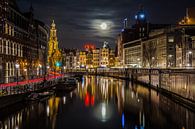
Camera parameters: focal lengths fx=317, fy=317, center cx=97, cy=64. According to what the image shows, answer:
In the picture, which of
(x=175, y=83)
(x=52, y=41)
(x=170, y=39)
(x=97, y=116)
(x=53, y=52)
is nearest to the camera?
(x=97, y=116)

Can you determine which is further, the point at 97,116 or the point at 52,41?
the point at 52,41

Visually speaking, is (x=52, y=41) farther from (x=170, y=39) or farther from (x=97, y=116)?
(x=97, y=116)

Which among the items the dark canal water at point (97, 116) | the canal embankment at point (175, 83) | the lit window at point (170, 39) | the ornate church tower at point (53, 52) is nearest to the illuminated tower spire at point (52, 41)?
the ornate church tower at point (53, 52)

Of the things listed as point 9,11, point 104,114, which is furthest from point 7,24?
point 104,114

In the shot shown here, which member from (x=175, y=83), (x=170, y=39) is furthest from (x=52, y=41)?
(x=175, y=83)

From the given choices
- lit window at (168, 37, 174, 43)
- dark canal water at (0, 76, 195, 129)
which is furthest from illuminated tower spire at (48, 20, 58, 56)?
dark canal water at (0, 76, 195, 129)

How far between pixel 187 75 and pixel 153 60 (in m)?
101

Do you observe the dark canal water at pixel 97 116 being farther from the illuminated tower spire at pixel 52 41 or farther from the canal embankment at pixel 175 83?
the illuminated tower spire at pixel 52 41

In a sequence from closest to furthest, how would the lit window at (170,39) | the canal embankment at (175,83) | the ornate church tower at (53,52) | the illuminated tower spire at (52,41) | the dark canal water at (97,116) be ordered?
1. the dark canal water at (97,116)
2. the canal embankment at (175,83)
3. the ornate church tower at (53,52)
4. the illuminated tower spire at (52,41)
5. the lit window at (170,39)

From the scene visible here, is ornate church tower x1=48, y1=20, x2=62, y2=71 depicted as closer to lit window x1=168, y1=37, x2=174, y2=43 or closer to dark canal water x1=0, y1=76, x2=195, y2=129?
lit window x1=168, y1=37, x2=174, y2=43

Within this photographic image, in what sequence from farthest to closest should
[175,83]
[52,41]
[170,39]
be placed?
[170,39]
[52,41]
[175,83]

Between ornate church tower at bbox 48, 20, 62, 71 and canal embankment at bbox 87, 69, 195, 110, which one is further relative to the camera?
ornate church tower at bbox 48, 20, 62, 71

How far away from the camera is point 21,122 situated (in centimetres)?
3922

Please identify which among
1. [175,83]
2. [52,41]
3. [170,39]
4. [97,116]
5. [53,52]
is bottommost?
[97,116]
